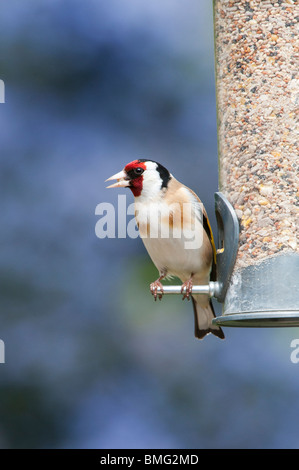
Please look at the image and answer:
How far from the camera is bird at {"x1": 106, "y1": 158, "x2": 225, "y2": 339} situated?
4516 millimetres

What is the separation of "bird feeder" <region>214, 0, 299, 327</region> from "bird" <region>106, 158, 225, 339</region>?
10.3 inches

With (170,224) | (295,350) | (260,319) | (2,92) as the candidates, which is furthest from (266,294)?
(2,92)

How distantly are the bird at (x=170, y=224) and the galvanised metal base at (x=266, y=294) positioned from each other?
0.34 metres

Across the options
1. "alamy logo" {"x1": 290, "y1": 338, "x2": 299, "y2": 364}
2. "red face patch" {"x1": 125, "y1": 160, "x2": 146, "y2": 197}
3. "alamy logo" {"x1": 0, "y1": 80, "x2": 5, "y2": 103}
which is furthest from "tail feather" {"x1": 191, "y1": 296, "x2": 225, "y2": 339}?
"alamy logo" {"x1": 0, "y1": 80, "x2": 5, "y2": 103}

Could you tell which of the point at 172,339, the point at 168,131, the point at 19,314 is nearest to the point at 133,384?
the point at 172,339

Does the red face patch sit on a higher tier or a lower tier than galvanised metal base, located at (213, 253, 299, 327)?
higher

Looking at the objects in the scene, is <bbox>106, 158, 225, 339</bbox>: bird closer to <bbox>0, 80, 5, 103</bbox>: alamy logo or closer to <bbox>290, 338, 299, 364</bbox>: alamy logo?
<bbox>290, 338, 299, 364</bbox>: alamy logo

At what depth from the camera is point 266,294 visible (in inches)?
159

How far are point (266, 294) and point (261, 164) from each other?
576 mm

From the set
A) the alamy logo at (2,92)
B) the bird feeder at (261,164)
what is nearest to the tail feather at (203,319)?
the bird feeder at (261,164)

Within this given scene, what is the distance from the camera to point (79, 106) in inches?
349

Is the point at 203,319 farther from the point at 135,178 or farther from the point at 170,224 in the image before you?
the point at 135,178

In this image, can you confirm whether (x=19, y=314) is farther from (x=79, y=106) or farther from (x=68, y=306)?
(x=79, y=106)
